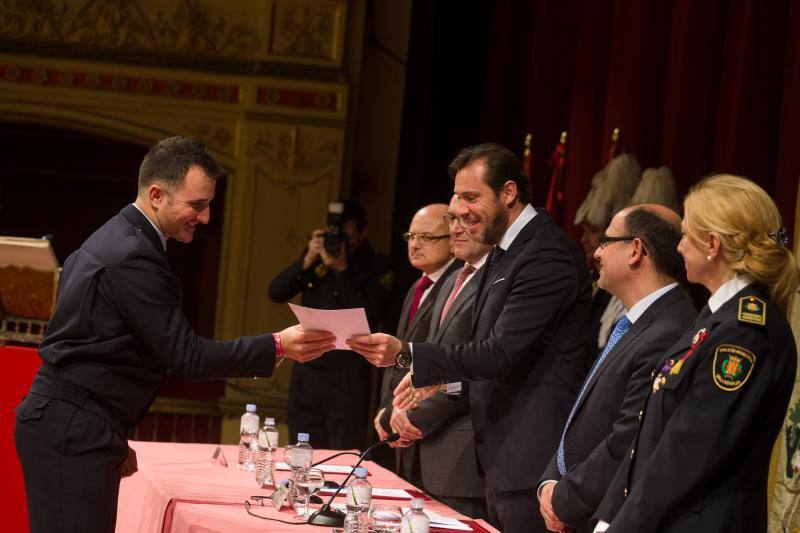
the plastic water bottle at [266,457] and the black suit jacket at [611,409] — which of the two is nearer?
the black suit jacket at [611,409]

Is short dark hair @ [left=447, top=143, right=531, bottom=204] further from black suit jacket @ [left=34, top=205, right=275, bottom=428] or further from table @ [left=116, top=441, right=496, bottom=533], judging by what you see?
black suit jacket @ [left=34, top=205, right=275, bottom=428]

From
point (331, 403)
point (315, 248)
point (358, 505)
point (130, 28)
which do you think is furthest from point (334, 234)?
point (358, 505)

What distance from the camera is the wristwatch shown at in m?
2.88

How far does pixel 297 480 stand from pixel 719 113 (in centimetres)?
225

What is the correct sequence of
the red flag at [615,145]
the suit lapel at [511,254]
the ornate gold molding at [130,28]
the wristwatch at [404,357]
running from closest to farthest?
1. the wristwatch at [404,357]
2. the suit lapel at [511,254]
3. the red flag at [615,145]
4. the ornate gold molding at [130,28]

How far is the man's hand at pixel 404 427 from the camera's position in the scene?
3248 mm

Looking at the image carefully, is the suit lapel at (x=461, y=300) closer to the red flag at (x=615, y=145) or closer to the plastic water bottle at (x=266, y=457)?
the plastic water bottle at (x=266, y=457)

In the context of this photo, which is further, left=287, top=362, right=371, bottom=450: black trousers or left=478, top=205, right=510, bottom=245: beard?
left=287, top=362, right=371, bottom=450: black trousers

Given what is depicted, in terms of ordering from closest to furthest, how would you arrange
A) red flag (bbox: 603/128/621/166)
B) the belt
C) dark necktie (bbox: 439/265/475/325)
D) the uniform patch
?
the uniform patch
the belt
dark necktie (bbox: 439/265/475/325)
red flag (bbox: 603/128/621/166)

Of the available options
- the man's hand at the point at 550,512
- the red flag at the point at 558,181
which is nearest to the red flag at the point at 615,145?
the red flag at the point at 558,181

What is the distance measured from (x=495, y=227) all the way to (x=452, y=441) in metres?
0.65

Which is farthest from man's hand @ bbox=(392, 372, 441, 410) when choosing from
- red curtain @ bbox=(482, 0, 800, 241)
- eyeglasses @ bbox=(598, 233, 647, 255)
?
red curtain @ bbox=(482, 0, 800, 241)

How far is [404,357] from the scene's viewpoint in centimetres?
288

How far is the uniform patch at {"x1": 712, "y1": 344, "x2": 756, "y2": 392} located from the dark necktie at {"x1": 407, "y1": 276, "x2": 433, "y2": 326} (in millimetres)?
2254
